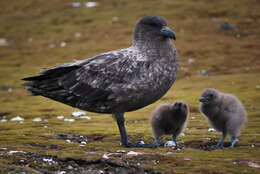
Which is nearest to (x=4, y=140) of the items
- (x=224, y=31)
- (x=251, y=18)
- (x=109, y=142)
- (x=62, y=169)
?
(x=109, y=142)

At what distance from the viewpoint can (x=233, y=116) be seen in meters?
13.0

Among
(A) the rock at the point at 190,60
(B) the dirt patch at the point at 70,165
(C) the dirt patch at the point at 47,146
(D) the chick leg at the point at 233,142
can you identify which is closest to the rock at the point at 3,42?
(A) the rock at the point at 190,60

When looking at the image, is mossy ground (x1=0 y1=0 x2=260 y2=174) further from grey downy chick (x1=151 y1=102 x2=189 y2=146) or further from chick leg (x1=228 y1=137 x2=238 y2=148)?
grey downy chick (x1=151 y1=102 x2=189 y2=146)

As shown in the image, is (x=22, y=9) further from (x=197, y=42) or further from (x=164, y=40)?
(x=164, y=40)

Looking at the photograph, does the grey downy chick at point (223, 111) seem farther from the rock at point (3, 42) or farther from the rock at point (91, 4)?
the rock at point (91, 4)

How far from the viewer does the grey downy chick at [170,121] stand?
13242 mm

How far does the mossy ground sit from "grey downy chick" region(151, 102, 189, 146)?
17.4 inches

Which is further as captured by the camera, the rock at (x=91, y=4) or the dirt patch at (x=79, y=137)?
the rock at (x=91, y=4)

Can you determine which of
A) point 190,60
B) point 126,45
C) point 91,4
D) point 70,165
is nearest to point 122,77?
point 70,165

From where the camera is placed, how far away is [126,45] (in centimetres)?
4844

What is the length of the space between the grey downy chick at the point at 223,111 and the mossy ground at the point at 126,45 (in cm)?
49

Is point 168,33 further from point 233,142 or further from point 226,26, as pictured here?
point 226,26

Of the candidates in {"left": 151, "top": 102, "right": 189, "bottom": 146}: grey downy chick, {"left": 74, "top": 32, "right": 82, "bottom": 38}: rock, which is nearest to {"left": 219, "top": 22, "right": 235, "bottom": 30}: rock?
{"left": 74, "top": 32, "right": 82, "bottom": 38}: rock

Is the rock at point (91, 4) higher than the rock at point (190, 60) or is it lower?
higher
